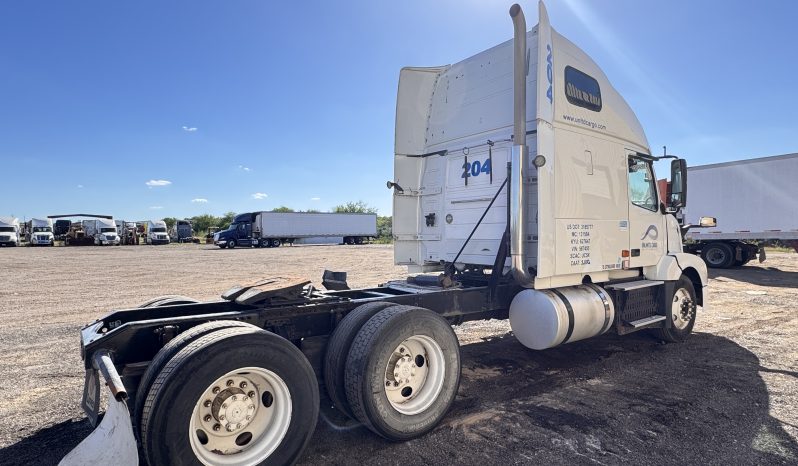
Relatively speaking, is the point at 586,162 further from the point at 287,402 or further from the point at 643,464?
the point at 287,402

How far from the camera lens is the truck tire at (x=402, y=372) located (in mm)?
3342

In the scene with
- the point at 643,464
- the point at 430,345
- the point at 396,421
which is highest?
the point at 430,345

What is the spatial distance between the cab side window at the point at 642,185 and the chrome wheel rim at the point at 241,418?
5150 millimetres

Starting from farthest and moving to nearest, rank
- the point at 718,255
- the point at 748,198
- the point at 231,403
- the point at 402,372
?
the point at 718,255
the point at 748,198
the point at 402,372
the point at 231,403

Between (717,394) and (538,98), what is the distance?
11.2 feet

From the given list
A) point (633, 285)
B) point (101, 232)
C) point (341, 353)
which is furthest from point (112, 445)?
point (101, 232)

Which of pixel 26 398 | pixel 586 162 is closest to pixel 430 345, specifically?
pixel 586 162

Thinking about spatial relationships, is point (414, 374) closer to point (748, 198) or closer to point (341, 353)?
point (341, 353)

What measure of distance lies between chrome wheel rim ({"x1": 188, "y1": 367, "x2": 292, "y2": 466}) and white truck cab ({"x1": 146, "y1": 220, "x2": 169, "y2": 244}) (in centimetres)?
4907

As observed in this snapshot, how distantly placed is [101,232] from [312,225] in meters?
20.4

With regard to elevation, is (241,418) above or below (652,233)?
below

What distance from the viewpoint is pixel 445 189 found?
19.6ft

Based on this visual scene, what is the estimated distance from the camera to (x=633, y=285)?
5922 millimetres

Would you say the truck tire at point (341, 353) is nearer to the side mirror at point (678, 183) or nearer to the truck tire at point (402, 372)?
the truck tire at point (402, 372)
